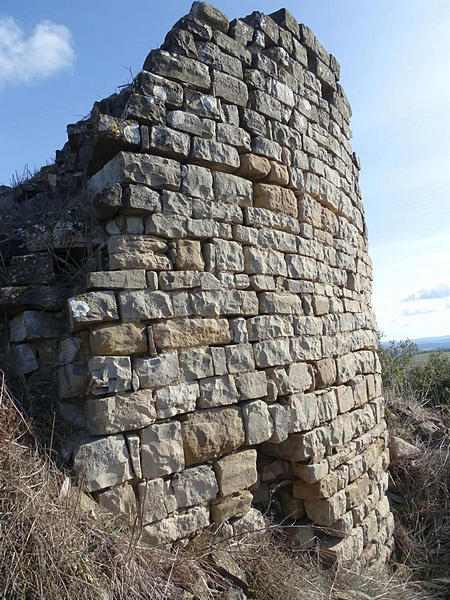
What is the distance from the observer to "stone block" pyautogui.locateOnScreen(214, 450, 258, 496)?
9.60 ft

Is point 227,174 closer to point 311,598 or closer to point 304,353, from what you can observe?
point 304,353

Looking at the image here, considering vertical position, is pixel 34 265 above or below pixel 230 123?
below

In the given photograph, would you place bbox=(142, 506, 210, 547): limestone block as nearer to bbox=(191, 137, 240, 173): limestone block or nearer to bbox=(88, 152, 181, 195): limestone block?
bbox=(88, 152, 181, 195): limestone block

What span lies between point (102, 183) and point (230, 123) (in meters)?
1.05

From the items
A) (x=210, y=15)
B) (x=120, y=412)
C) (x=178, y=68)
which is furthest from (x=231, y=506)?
(x=210, y=15)

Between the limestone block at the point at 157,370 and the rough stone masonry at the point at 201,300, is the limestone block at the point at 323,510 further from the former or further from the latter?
the limestone block at the point at 157,370

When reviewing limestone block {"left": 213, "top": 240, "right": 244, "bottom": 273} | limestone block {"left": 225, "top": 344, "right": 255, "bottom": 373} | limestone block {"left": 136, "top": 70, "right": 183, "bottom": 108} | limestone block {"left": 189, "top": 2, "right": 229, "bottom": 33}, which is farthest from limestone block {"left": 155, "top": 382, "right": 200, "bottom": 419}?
limestone block {"left": 189, "top": 2, "right": 229, "bottom": 33}

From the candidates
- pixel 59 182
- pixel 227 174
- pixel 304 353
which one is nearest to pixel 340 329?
pixel 304 353

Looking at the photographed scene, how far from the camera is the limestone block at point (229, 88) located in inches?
133

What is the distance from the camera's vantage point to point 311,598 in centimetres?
280

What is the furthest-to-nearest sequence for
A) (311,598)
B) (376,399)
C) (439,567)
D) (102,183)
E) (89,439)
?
(376,399) → (439,567) → (102,183) → (311,598) → (89,439)

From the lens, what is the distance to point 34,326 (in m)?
2.84

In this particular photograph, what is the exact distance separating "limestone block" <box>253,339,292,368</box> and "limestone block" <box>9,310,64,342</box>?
1.29m

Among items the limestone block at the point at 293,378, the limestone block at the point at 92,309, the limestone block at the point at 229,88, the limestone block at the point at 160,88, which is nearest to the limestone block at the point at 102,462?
the limestone block at the point at 92,309
